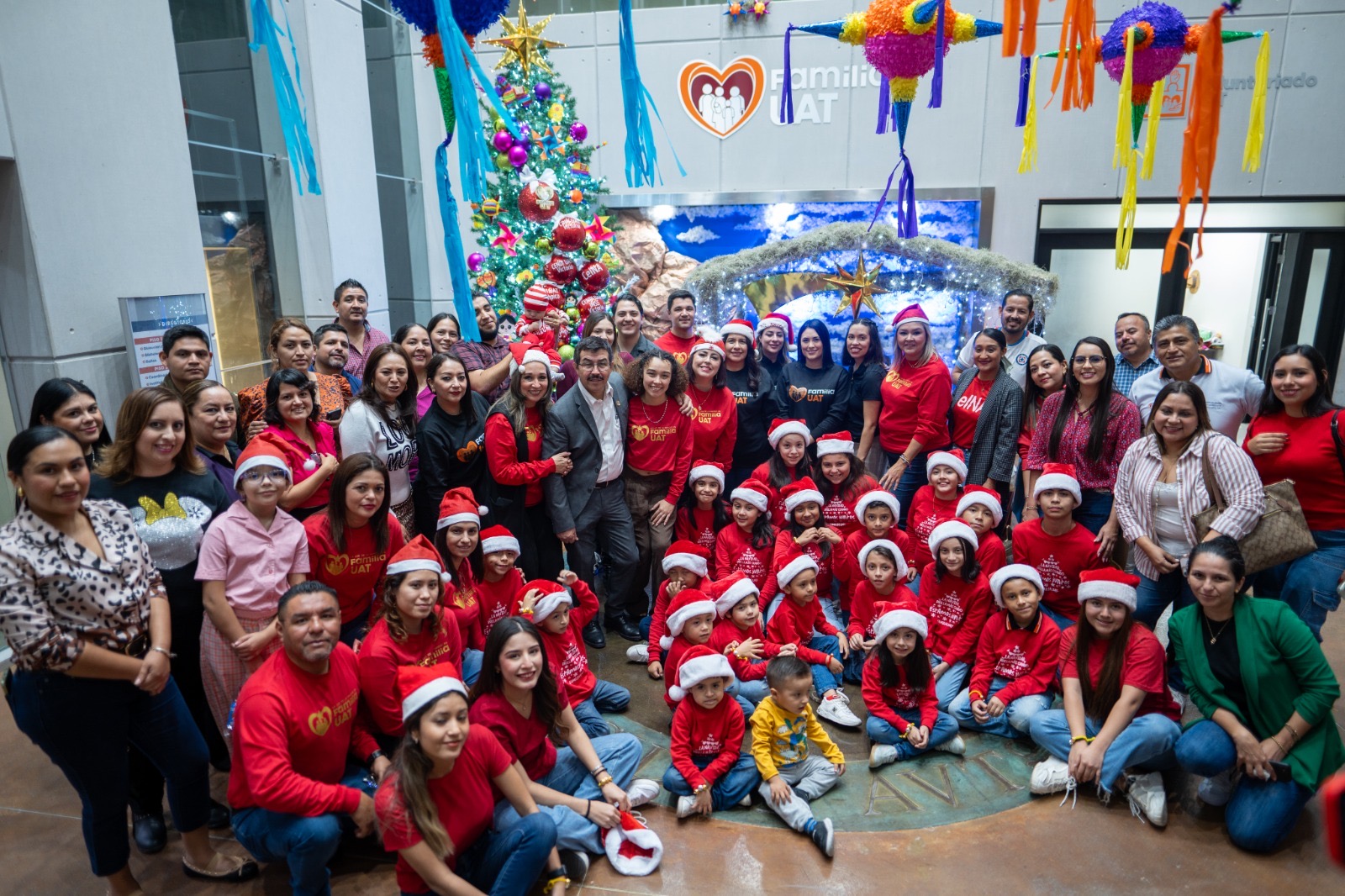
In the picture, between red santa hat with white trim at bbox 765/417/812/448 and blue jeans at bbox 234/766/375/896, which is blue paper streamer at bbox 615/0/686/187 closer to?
red santa hat with white trim at bbox 765/417/812/448

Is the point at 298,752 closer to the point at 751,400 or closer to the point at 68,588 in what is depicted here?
the point at 68,588

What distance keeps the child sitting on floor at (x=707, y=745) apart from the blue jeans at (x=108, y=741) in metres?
1.74

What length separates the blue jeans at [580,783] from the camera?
2805 millimetres

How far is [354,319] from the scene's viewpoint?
4859mm

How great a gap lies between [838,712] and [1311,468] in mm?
2429

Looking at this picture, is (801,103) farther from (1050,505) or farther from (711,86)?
(1050,505)

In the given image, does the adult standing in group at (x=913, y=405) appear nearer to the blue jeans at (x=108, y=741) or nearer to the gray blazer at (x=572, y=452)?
the gray blazer at (x=572, y=452)

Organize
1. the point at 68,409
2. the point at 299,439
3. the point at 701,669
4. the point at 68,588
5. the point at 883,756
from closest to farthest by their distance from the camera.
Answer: the point at 68,588
the point at 68,409
the point at 701,669
the point at 883,756
the point at 299,439

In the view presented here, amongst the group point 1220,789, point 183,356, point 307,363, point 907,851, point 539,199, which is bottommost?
point 907,851

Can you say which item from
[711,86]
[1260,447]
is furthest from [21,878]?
[711,86]

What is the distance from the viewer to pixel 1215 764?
118 inches

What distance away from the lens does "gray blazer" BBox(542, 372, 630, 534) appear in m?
4.24

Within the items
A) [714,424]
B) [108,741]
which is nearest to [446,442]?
[714,424]

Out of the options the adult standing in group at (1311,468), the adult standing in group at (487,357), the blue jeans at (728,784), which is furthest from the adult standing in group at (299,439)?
the adult standing in group at (1311,468)
